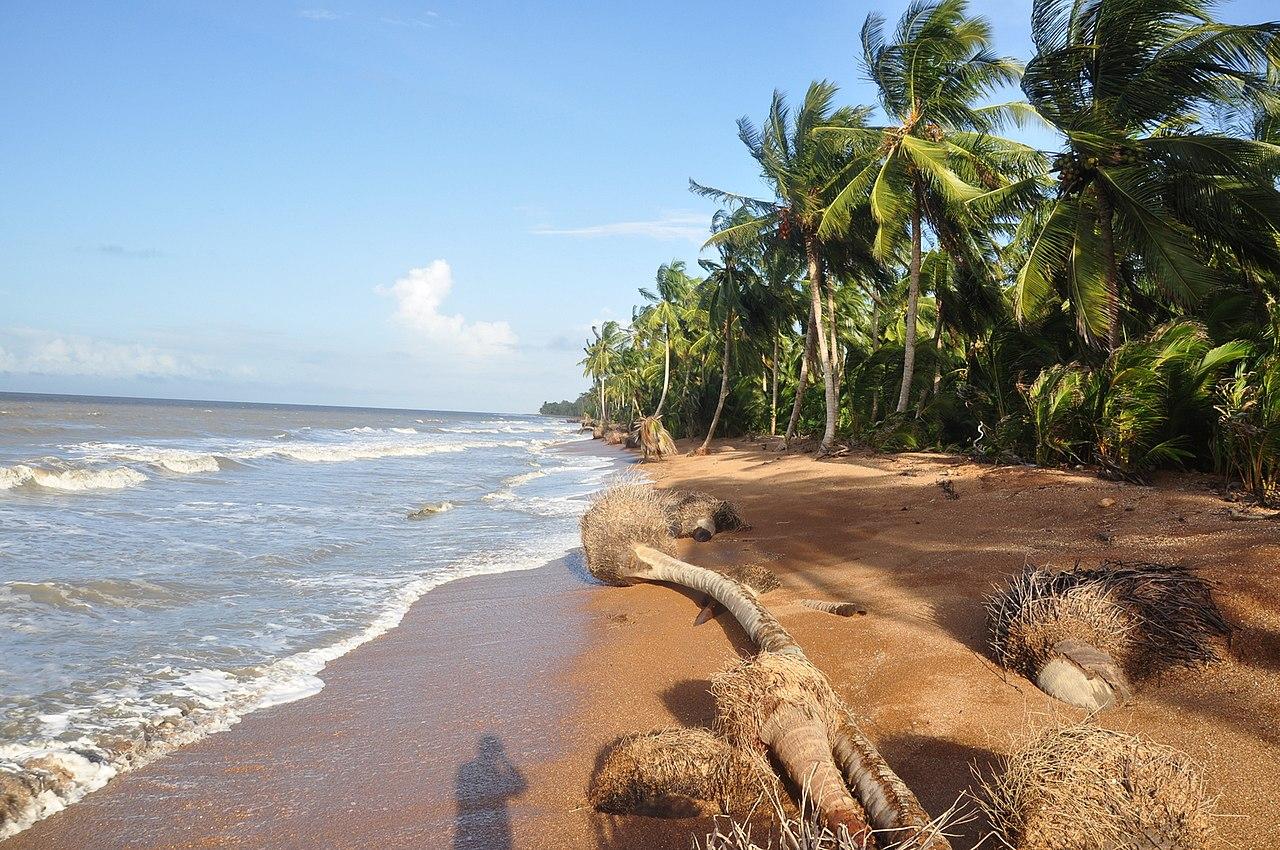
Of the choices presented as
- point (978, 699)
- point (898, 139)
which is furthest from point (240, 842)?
point (898, 139)

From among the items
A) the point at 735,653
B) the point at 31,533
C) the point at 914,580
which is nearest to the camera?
the point at 735,653

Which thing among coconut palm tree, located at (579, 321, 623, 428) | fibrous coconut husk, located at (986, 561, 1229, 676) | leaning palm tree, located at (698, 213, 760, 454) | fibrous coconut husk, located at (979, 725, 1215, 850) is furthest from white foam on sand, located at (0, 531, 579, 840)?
coconut palm tree, located at (579, 321, 623, 428)

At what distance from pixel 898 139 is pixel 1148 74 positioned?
18.6 feet

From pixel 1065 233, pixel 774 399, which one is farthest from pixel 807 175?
pixel 774 399

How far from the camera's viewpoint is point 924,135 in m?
17.7

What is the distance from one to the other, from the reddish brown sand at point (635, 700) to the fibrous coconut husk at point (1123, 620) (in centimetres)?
15

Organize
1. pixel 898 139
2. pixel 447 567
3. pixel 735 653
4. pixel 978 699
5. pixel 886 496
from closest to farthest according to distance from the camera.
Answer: pixel 978 699, pixel 735 653, pixel 447 567, pixel 886 496, pixel 898 139

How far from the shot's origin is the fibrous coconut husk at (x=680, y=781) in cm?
377

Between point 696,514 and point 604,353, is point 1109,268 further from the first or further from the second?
point 604,353

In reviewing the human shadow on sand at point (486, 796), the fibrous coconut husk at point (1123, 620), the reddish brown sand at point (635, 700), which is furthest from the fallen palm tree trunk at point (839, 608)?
the human shadow on sand at point (486, 796)

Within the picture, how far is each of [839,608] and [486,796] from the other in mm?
3616

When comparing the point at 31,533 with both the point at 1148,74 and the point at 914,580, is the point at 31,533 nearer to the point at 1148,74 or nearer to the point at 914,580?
the point at 914,580

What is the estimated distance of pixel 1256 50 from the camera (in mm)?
10898

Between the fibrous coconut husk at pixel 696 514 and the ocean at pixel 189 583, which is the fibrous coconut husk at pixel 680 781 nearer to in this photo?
the ocean at pixel 189 583
